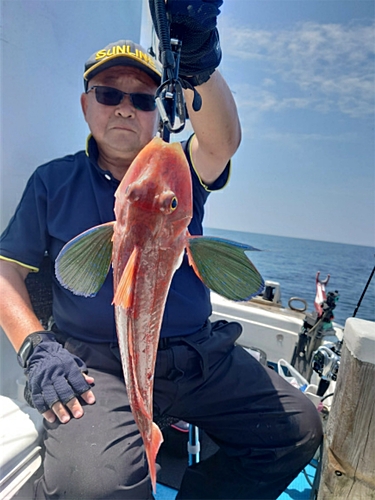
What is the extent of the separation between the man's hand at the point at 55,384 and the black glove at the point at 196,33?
1498 millimetres

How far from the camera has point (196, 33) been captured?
1.40m

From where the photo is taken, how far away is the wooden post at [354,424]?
157 cm

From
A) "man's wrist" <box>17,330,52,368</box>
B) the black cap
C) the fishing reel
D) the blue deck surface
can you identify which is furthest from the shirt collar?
the blue deck surface

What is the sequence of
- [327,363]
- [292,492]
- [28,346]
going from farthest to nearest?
[292,492]
[327,363]
[28,346]

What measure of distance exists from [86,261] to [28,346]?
2.82 ft

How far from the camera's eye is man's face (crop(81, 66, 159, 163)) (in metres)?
2.15

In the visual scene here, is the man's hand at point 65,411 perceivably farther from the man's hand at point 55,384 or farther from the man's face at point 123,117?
the man's face at point 123,117

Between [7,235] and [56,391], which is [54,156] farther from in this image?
[56,391]

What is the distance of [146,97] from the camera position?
2.16 metres

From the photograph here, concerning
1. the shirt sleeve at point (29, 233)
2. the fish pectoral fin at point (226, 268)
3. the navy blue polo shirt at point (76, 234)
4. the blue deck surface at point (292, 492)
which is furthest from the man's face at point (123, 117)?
the blue deck surface at point (292, 492)

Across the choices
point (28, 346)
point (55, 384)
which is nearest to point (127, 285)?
point (55, 384)

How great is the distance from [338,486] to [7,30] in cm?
338

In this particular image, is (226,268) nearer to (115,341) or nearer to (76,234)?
(115,341)

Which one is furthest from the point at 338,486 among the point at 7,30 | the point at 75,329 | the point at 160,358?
the point at 7,30
